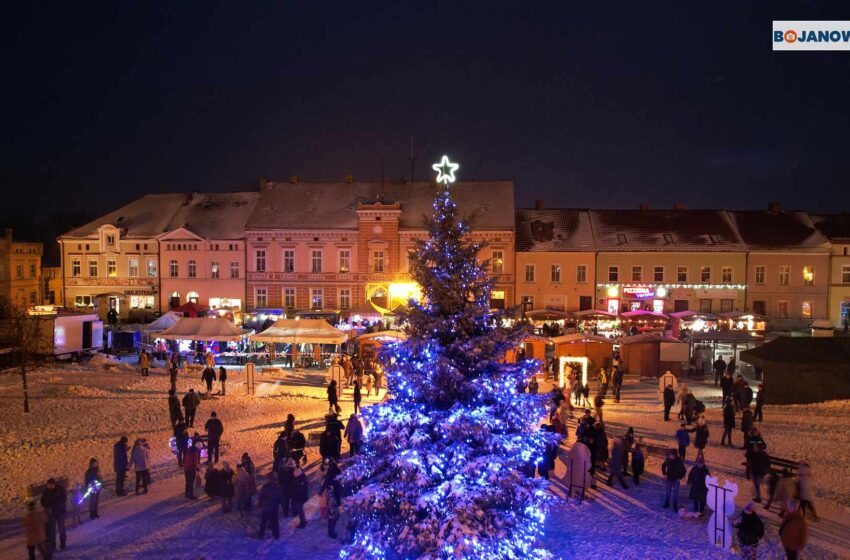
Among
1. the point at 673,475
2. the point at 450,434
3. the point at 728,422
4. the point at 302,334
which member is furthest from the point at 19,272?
the point at 450,434

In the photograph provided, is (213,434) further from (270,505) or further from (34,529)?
(34,529)

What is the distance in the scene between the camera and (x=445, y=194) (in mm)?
8516

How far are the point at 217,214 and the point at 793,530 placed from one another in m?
41.6

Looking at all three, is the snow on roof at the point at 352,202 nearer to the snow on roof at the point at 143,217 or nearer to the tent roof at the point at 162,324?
the snow on roof at the point at 143,217

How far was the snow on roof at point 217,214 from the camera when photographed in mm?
43469

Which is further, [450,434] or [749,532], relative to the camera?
[749,532]

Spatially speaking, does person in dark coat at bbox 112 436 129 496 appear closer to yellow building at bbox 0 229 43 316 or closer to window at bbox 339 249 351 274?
→ window at bbox 339 249 351 274

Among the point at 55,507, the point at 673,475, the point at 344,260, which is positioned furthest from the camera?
the point at 344,260

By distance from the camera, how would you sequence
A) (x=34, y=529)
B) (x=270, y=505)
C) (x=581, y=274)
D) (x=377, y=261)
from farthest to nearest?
1. (x=377, y=261)
2. (x=581, y=274)
3. (x=270, y=505)
4. (x=34, y=529)

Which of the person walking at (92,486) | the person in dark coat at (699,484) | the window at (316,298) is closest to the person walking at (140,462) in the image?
the person walking at (92,486)

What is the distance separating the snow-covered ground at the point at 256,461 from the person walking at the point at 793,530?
1.02 metres

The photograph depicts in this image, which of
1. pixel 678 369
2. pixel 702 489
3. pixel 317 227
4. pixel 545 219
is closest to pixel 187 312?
pixel 317 227

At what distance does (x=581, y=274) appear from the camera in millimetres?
41219

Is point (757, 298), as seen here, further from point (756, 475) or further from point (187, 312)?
point (187, 312)
